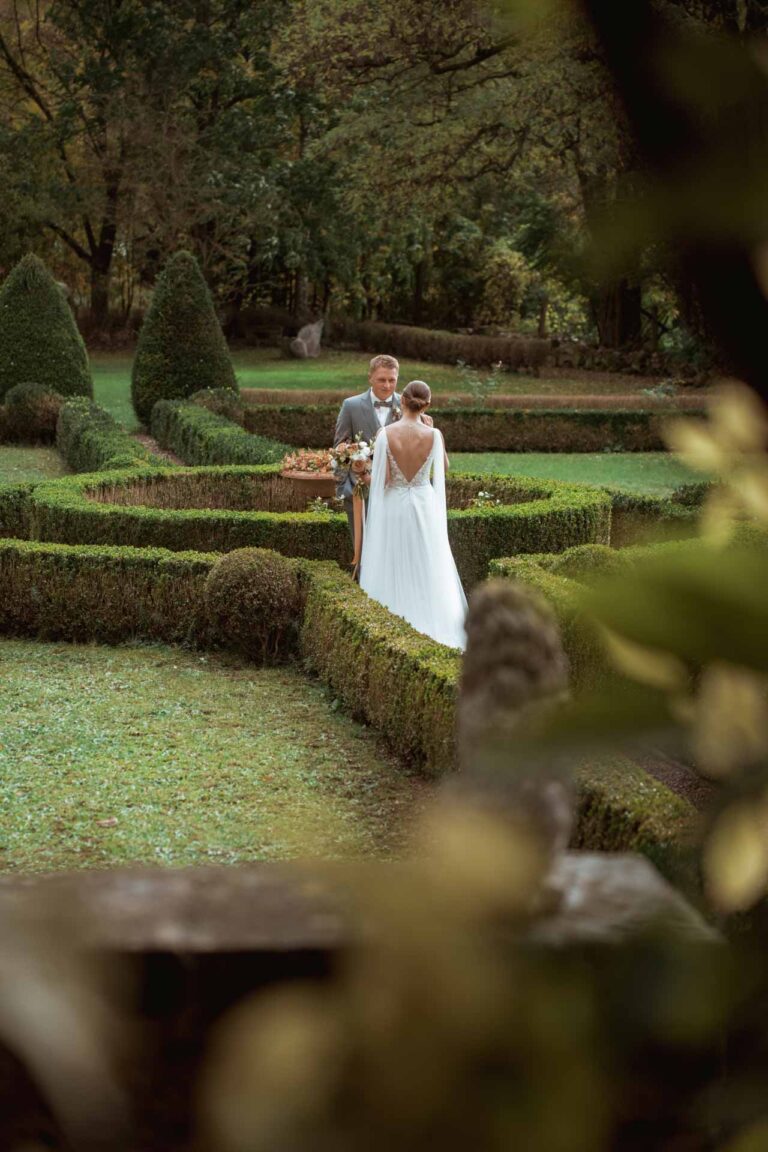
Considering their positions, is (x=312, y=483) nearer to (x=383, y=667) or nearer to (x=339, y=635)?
(x=339, y=635)

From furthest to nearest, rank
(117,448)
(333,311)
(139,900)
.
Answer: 1. (333,311)
2. (117,448)
3. (139,900)

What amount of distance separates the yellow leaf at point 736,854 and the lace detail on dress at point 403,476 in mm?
7964

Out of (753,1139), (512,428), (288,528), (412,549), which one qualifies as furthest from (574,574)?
(512,428)

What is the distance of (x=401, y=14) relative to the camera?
23578 millimetres

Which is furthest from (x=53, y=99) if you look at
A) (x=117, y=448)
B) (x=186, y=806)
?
(x=186, y=806)

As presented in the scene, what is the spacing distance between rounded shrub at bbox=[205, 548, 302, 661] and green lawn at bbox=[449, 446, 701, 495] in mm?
9141

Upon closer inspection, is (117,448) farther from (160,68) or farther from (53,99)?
(53,99)

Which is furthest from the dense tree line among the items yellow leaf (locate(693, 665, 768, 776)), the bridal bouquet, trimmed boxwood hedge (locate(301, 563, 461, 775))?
yellow leaf (locate(693, 665, 768, 776))

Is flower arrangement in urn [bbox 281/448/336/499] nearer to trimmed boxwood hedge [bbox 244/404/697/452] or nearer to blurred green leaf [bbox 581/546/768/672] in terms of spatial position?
trimmed boxwood hedge [bbox 244/404/697/452]

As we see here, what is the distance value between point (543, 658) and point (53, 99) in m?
42.9

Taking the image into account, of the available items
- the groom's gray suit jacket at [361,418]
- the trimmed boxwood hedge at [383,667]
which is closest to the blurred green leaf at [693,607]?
the trimmed boxwood hedge at [383,667]

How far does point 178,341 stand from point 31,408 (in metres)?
2.47

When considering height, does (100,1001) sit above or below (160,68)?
below

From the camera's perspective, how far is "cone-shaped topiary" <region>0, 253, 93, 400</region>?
2064 cm
